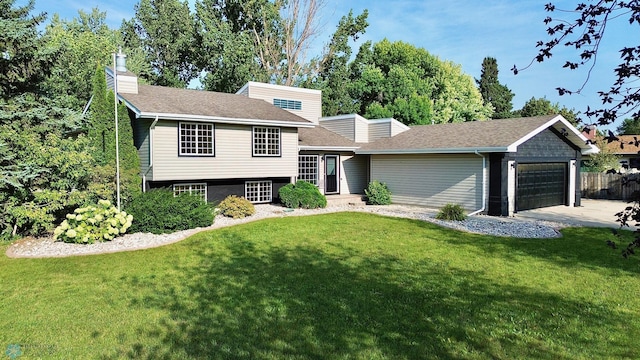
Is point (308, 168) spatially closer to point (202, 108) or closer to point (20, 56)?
point (202, 108)

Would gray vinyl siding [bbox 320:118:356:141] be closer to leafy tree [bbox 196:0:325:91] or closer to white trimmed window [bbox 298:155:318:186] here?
white trimmed window [bbox 298:155:318:186]

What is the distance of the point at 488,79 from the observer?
5584cm

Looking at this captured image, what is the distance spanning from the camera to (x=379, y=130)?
886 inches

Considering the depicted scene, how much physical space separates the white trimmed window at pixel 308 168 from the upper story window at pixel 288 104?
4.02 metres

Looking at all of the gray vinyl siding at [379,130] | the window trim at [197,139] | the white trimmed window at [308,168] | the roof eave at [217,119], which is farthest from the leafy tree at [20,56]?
the gray vinyl siding at [379,130]

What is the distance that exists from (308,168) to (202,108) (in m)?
6.62

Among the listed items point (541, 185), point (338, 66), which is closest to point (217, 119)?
point (541, 185)

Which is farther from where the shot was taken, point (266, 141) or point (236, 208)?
point (266, 141)

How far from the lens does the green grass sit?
483cm

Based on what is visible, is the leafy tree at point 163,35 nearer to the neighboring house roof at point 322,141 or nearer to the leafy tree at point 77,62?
the leafy tree at point 77,62

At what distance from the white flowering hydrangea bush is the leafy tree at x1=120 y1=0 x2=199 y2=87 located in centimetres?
2578

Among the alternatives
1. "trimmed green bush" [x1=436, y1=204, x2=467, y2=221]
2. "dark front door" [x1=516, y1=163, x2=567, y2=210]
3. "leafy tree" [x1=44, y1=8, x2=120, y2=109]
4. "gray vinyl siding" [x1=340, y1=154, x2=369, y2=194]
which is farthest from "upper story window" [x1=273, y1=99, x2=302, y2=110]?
"dark front door" [x1=516, y1=163, x2=567, y2=210]

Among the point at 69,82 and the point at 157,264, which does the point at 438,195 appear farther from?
the point at 69,82

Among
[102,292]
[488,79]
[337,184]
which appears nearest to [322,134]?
[337,184]
